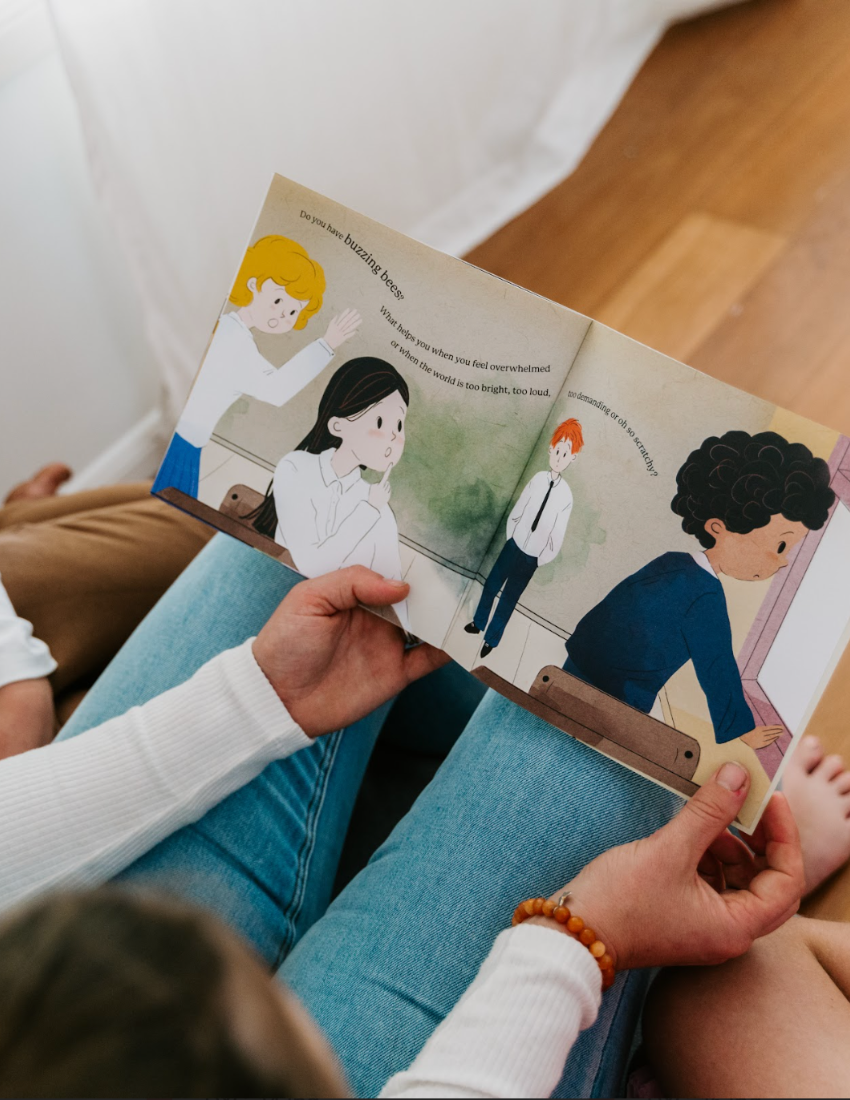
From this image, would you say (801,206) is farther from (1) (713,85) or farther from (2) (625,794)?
(2) (625,794)

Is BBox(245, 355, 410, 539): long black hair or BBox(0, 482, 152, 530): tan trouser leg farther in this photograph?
BBox(0, 482, 152, 530): tan trouser leg

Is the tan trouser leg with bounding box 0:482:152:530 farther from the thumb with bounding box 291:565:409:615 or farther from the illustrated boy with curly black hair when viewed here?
the illustrated boy with curly black hair

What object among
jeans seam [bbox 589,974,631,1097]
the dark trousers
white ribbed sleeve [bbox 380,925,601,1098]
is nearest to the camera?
white ribbed sleeve [bbox 380,925,601,1098]

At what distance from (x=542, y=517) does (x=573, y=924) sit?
30 centimetres

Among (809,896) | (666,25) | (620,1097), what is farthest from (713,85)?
(620,1097)

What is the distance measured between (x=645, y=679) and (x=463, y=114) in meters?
1.17

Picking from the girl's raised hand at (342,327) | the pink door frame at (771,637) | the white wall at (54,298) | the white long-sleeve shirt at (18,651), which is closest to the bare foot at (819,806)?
the pink door frame at (771,637)

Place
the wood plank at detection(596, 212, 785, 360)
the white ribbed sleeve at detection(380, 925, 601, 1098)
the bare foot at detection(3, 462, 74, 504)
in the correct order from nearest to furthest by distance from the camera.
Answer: the white ribbed sleeve at detection(380, 925, 601, 1098), the bare foot at detection(3, 462, 74, 504), the wood plank at detection(596, 212, 785, 360)

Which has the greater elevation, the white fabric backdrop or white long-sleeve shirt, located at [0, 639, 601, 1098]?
the white fabric backdrop

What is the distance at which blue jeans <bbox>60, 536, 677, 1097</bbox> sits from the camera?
61 cm

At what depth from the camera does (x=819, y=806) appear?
2.71 feet

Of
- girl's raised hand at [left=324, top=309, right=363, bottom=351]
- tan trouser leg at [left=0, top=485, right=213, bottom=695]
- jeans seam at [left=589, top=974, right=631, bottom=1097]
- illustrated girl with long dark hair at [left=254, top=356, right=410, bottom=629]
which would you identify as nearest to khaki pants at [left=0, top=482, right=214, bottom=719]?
tan trouser leg at [left=0, top=485, right=213, bottom=695]

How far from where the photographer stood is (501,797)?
2.25 feet

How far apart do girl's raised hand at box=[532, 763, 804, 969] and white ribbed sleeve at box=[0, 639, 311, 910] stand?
28 cm
